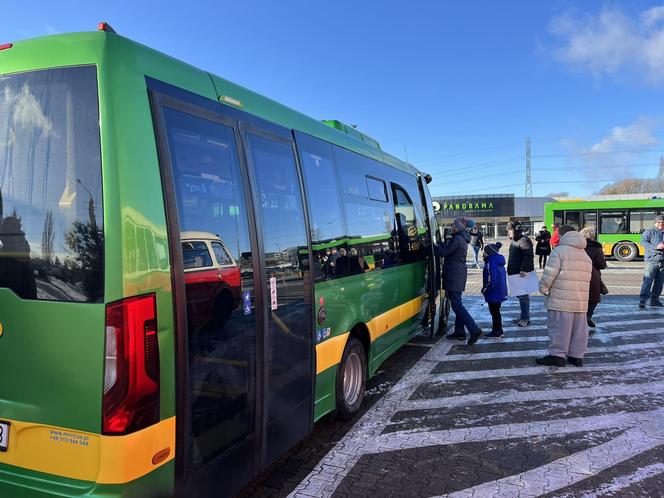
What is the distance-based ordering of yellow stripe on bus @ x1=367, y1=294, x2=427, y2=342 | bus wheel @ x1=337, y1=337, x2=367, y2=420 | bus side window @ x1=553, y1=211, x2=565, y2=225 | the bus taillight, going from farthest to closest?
bus side window @ x1=553, y1=211, x2=565, y2=225
yellow stripe on bus @ x1=367, y1=294, x2=427, y2=342
bus wheel @ x1=337, y1=337, x2=367, y2=420
the bus taillight

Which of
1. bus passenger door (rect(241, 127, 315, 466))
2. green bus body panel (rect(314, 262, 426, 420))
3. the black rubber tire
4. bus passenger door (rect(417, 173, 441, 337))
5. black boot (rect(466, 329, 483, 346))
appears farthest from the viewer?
the black rubber tire

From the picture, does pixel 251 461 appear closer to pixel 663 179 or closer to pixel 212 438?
pixel 212 438

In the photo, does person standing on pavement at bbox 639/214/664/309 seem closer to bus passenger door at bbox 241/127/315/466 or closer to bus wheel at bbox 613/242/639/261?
bus passenger door at bbox 241/127/315/466

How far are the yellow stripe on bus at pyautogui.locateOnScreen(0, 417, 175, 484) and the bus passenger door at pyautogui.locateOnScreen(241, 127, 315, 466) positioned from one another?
830 mm

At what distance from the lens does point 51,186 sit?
7.13ft

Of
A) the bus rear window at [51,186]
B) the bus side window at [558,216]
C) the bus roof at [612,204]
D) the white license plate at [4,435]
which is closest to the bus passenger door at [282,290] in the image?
the bus rear window at [51,186]

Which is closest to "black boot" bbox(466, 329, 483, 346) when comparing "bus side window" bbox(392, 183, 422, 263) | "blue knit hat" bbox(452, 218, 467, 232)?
"blue knit hat" bbox(452, 218, 467, 232)

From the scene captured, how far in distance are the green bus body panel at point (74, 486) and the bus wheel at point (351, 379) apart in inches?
83.9

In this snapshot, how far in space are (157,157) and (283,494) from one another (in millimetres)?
2390

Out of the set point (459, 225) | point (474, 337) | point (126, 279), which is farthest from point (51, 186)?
point (474, 337)

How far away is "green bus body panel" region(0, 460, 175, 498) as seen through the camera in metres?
2.01

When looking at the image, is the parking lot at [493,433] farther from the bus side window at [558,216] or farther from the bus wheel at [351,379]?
the bus side window at [558,216]

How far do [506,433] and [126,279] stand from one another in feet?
11.8

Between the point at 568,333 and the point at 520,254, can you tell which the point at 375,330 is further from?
the point at 520,254
